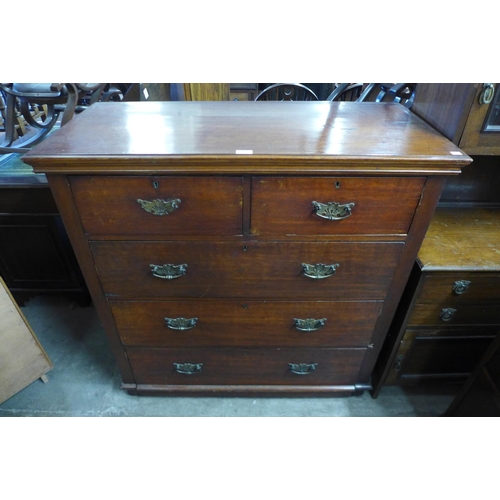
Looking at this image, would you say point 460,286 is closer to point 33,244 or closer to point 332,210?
point 332,210

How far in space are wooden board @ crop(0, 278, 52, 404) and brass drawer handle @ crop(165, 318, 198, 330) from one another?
1.99 feet

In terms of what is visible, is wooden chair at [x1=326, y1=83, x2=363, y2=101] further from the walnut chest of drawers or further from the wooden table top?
the wooden table top

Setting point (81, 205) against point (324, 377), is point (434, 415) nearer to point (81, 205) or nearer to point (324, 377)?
point (324, 377)

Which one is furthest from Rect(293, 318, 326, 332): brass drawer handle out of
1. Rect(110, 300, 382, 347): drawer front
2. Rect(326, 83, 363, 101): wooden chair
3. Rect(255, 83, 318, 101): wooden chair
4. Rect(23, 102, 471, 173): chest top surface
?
Rect(255, 83, 318, 101): wooden chair

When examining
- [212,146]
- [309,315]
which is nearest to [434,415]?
[309,315]

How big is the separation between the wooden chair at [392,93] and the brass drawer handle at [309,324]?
2.82ft

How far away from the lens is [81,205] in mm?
915

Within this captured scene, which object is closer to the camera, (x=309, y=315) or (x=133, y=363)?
(x=309, y=315)

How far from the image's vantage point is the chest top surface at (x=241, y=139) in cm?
83

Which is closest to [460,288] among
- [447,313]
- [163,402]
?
[447,313]

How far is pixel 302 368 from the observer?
4.44 feet

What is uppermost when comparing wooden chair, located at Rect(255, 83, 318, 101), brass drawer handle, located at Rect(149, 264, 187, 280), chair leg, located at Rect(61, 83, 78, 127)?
chair leg, located at Rect(61, 83, 78, 127)

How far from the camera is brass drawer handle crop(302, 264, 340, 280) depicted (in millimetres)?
1036

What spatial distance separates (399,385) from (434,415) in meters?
0.18
